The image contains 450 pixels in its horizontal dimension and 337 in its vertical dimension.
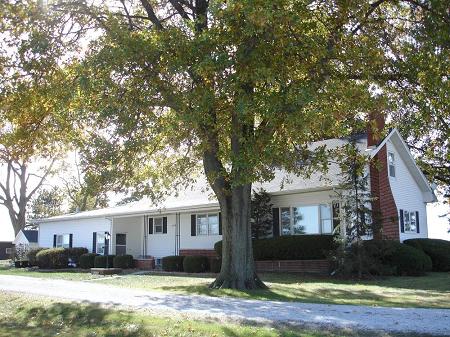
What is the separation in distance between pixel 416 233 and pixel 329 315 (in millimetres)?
19605

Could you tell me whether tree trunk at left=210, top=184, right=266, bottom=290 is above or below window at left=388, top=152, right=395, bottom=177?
below

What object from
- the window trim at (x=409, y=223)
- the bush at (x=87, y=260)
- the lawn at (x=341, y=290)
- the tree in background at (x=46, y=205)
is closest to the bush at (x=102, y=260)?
the bush at (x=87, y=260)

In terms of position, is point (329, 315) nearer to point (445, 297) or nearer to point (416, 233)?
point (445, 297)

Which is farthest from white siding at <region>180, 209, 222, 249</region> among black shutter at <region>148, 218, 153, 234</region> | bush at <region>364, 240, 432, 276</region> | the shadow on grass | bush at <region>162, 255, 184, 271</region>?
the shadow on grass

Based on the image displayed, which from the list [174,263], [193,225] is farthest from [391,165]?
[174,263]

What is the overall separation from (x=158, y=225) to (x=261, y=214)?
29.9ft

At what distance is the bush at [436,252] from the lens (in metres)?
25.2

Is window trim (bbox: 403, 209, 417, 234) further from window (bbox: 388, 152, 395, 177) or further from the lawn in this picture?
the lawn

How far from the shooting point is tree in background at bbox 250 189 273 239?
84.8ft

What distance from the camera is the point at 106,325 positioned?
11062 millimetres

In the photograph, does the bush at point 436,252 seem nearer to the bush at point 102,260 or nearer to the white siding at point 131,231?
the white siding at point 131,231

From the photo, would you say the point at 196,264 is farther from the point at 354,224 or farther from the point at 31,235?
the point at 31,235

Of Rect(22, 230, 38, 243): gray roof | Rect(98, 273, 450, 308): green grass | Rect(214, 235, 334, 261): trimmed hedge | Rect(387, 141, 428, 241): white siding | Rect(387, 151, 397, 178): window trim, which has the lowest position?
Rect(98, 273, 450, 308): green grass

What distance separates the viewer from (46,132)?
1844cm
